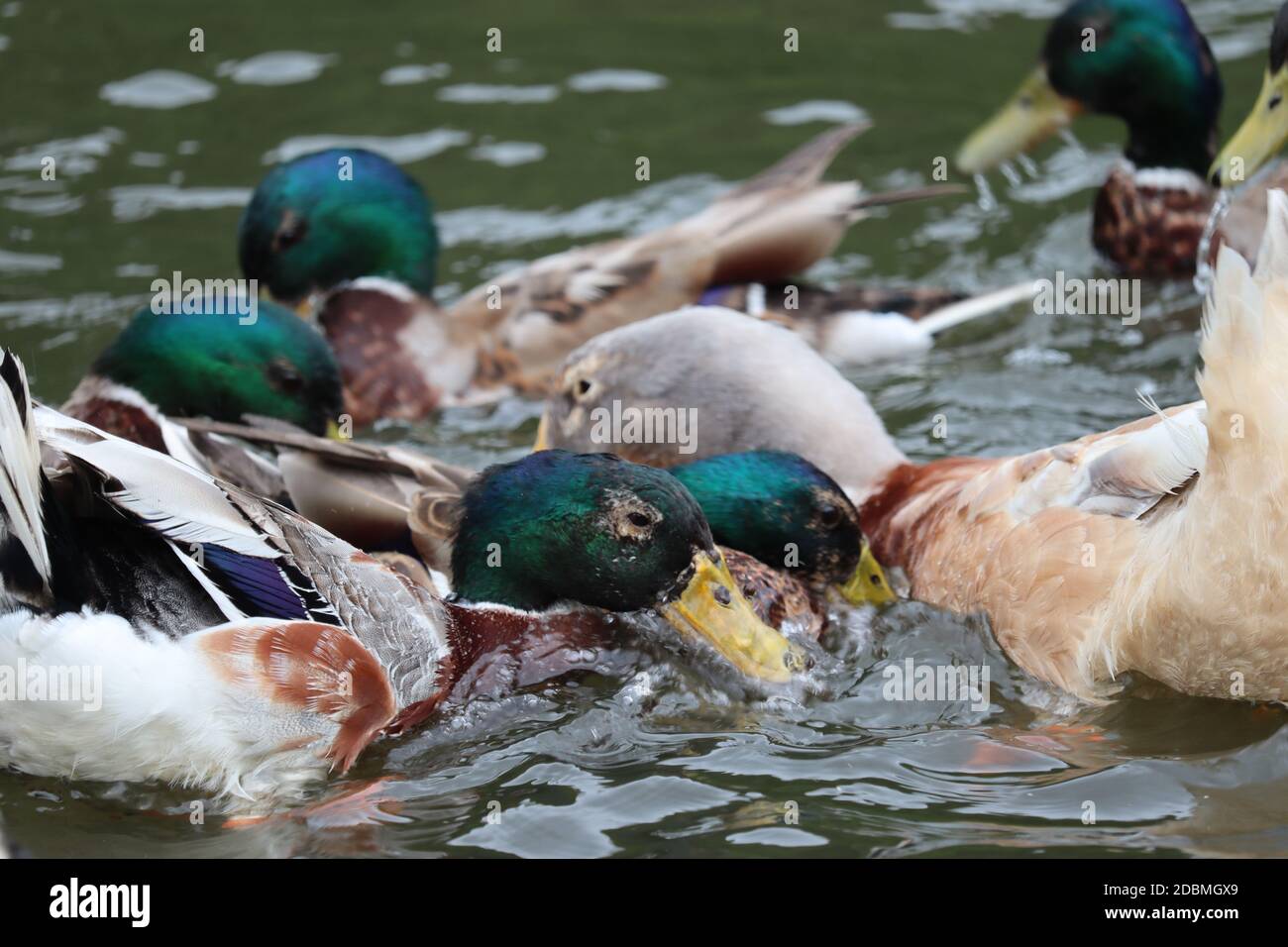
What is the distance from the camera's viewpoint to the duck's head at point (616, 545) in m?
5.18

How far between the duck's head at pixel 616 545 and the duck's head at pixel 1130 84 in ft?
14.2

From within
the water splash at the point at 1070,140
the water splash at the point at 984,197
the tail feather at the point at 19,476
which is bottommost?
the tail feather at the point at 19,476

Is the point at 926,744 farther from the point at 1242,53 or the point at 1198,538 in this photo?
the point at 1242,53

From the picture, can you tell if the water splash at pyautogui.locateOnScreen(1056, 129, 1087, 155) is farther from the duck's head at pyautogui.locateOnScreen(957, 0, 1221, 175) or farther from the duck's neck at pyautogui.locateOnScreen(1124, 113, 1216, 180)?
the duck's neck at pyautogui.locateOnScreen(1124, 113, 1216, 180)

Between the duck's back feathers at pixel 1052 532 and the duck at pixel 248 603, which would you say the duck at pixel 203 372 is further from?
the duck's back feathers at pixel 1052 532

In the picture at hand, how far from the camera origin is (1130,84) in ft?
28.3

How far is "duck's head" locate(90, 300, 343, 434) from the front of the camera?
21.7 ft

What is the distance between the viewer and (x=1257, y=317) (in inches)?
176

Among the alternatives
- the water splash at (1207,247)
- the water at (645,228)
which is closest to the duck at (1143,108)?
the water at (645,228)

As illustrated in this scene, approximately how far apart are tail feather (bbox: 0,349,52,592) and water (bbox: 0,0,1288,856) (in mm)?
736

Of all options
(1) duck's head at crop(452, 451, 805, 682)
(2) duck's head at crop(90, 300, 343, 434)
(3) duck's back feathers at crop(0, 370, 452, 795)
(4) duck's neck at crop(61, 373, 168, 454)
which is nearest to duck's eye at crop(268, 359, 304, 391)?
(2) duck's head at crop(90, 300, 343, 434)
